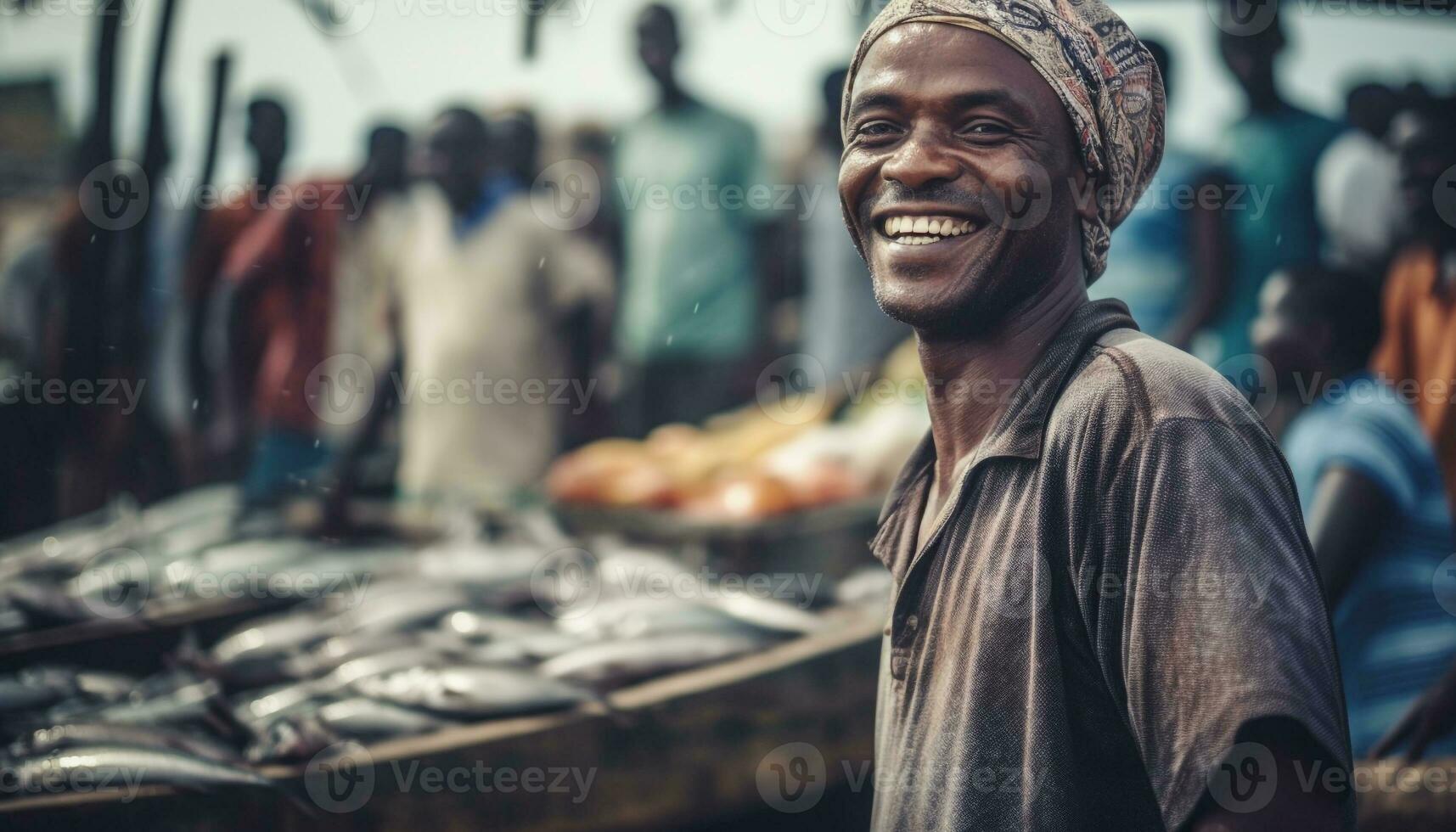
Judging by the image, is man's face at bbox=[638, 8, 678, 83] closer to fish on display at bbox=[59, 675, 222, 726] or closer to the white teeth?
fish on display at bbox=[59, 675, 222, 726]

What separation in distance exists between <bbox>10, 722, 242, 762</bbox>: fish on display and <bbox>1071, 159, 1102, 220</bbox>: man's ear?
313cm

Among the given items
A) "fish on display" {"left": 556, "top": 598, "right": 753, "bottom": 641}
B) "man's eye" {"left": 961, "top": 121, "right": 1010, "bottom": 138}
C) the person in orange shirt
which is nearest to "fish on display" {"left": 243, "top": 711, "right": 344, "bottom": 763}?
"fish on display" {"left": 556, "top": 598, "right": 753, "bottom": 641}

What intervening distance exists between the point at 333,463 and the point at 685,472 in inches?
83.2

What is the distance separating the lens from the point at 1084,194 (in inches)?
76.1

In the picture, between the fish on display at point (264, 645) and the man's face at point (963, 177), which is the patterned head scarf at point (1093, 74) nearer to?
the man's face at point (963, 177)

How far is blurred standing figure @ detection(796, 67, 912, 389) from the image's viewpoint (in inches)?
280

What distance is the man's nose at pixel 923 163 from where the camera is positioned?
6.13ft

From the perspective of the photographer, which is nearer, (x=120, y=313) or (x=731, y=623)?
(x=731, y=623)

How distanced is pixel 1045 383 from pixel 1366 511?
2.99 m

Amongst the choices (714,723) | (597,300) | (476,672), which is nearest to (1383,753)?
(714,723)

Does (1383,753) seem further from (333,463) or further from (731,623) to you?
(333,463)

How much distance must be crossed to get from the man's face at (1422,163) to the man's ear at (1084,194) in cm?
398

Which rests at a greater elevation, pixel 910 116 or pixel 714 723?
pixel 910 116

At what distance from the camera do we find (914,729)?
188 centimetres
